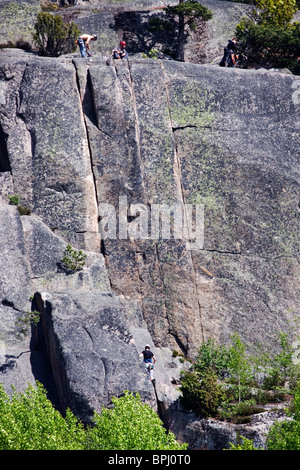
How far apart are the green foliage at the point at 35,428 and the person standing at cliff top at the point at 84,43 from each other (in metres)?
22.4

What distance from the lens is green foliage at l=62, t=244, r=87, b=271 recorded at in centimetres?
4081

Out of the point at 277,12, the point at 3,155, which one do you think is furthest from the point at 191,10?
the point at 3,155

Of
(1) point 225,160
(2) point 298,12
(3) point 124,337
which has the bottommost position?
(3) point 124,337

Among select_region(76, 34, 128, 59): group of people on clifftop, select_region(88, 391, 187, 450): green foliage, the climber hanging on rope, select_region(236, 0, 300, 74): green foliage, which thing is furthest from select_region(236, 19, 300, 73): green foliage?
select_region(88, 391, 187, 450): green foliage

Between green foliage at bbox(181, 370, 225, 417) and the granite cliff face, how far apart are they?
135 inches

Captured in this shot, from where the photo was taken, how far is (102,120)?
43594 millimetres

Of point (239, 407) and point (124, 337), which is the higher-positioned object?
point (124, 337)

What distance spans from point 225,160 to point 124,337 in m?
12.0

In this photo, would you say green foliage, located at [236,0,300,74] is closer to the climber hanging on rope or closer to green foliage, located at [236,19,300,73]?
green foliage, located at [236,19,300,73]

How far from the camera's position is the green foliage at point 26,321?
1508 inches

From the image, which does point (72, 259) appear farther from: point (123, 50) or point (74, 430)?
point (123, 50)

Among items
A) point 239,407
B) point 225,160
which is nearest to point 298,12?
point 225,160

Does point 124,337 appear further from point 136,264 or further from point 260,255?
point 260,255

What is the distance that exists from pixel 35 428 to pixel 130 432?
3410 mm
